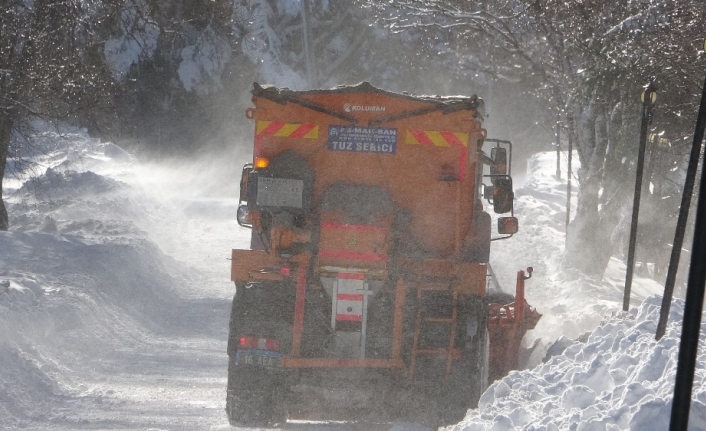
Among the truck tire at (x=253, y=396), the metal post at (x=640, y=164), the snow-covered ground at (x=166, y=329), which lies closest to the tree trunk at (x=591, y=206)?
the snow-covered ground at (x=166, y=329)

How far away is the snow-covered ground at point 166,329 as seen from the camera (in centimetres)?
Result: 595

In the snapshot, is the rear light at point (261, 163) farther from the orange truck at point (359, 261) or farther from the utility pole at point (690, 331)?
the utility pole at point (690, 331)

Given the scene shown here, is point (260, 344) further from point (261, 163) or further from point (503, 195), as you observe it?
point (503, 195)

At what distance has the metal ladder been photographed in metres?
7.98

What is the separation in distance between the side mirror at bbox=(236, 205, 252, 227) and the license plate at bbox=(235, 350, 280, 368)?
1275 mm

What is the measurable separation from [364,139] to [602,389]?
327 cm

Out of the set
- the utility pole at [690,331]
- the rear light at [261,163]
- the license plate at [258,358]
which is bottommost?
the license plate at [258,358]

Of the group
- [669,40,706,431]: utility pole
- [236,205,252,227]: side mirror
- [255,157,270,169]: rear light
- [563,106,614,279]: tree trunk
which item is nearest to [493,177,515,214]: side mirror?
[255,157,270,169]: rear light

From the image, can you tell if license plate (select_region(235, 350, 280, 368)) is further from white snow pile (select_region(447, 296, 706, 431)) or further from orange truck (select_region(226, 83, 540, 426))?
white snow pile (select_region(447, 296, 706, 431))

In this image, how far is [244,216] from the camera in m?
8.72

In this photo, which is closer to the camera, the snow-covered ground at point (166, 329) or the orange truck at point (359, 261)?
the snow-covered ground at point (166, 329)

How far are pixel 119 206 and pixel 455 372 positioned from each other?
17.1 metres

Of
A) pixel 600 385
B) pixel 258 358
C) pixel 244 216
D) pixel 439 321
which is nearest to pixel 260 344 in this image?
pixel 258 358

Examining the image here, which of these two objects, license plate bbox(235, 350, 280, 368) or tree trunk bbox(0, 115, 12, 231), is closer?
license plate bbox(235, 350, 280, 368)
